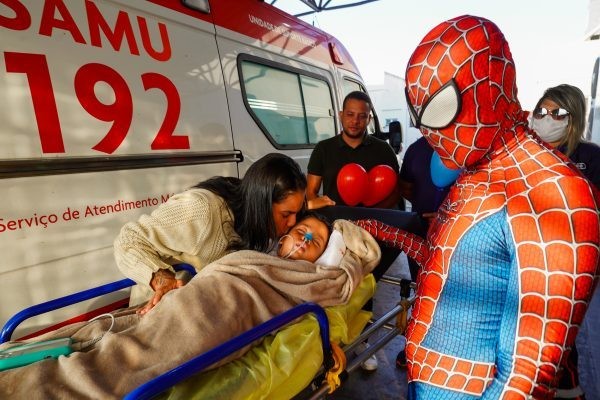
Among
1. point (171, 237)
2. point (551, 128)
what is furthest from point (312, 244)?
point (551, 128)

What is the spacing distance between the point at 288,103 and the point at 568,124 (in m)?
2.13

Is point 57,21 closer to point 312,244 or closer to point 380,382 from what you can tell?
point 312,244

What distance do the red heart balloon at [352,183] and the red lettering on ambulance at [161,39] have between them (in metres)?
1.36

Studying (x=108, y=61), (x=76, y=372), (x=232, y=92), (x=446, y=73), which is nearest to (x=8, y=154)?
(x=108, y=61)

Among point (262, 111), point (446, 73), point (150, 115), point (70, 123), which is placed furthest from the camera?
point (262, 111)

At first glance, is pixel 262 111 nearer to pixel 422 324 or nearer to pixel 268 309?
pixel 268 309

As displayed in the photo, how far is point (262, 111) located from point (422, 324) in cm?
232

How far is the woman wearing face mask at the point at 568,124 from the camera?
218 cm

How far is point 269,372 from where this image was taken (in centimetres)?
115

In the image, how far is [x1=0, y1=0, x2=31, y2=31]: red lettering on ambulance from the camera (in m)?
1.48

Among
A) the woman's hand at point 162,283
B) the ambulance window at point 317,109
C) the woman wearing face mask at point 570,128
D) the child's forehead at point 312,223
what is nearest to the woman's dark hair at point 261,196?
the child's forehead at point 312,223

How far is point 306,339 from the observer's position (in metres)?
1.25

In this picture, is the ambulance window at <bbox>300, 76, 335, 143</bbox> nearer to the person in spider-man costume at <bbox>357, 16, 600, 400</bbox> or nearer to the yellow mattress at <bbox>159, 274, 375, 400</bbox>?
the yellow mattress at <bbox>159, 274, 375, 400</bbox>

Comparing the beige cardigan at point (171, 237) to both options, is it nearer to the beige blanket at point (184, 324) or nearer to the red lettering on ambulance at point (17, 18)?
the beige blanket at point (184, 324)
